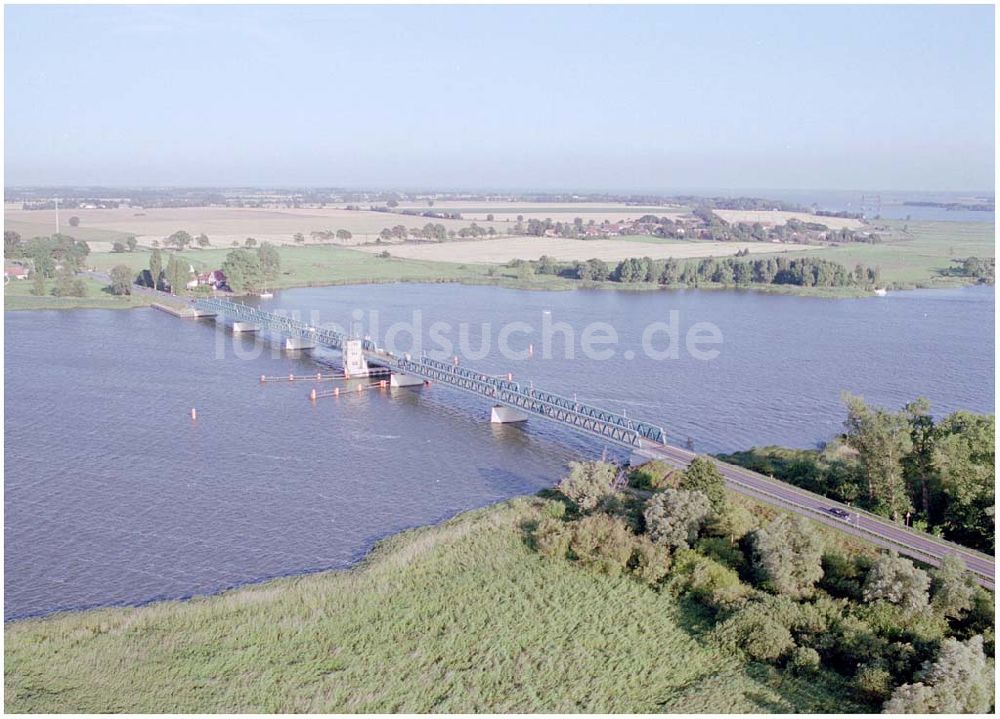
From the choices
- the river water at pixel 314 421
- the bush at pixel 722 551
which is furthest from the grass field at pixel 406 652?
the bush at pixel 722 551

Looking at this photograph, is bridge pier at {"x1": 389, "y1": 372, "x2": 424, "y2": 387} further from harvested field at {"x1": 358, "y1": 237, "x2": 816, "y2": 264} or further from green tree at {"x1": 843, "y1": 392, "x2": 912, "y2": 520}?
harvested field at {"x1": 358, "y1": 237, "x2": 816, "y2": 264}

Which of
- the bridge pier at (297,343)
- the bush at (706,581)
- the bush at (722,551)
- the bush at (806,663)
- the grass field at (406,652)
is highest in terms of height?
the bridge pier at (297,343)

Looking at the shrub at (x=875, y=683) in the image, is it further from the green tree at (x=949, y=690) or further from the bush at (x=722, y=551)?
the bush at (x=722, y=551)

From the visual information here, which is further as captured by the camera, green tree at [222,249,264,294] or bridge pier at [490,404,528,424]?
green tree at [222,249,264,294]

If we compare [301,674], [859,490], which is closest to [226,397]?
[301,674]

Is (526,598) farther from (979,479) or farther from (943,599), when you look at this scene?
(979,479)

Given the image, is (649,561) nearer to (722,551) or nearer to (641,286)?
(722,551)

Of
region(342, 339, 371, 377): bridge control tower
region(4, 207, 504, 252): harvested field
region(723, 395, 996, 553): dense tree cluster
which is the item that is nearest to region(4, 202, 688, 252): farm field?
region(4, 207, 504, 252): harvested field

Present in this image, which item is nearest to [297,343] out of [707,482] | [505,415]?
[505,415]
